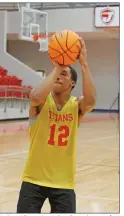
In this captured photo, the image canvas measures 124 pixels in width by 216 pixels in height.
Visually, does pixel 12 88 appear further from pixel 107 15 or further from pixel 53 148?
pixel 53 148

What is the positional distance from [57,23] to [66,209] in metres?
16.5

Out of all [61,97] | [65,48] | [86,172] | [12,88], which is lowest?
[86,172]

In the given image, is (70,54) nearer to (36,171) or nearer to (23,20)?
(36,171)

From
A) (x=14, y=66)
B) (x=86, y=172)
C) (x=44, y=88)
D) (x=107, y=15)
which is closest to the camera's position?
(x=44, y=88)

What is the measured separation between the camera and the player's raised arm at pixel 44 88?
2500 millimetres

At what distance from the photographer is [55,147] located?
8.90ft

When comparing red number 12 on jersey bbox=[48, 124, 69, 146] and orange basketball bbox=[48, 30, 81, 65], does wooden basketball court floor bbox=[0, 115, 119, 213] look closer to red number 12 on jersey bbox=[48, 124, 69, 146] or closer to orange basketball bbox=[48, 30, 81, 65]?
red number 12 on jersey bbox=[48, 124, 69, 146]

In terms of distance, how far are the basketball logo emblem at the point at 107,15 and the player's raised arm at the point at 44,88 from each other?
1454 cm

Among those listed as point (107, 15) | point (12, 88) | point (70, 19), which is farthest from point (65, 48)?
point (70, 19)

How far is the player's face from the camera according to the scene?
2.72m

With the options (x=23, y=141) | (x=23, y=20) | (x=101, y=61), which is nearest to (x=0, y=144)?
(x=23, y=141)

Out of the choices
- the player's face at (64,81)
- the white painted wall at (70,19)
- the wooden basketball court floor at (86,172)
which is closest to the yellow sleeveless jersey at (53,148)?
the player's face at (64,81)

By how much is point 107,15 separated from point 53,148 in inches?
583

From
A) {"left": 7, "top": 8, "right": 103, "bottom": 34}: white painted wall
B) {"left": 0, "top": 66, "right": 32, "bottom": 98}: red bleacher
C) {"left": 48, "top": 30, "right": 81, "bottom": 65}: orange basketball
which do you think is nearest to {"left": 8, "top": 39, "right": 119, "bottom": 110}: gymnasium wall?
{"left": 7, "top": 8, "right": 103, "bottom": 34}: white painted wall
